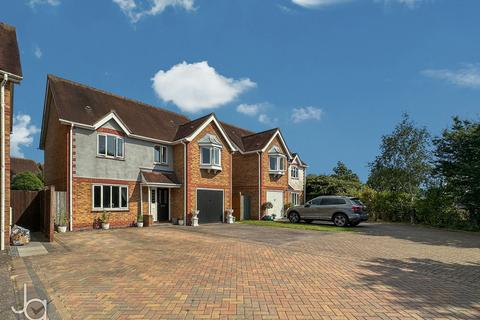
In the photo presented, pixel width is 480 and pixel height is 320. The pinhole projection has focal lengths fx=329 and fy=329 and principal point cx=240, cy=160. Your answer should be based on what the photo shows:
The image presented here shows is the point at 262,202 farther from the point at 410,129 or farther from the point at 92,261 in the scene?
the point at 92,261

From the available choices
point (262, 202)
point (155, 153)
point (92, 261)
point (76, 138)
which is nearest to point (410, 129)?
point (262, 202)

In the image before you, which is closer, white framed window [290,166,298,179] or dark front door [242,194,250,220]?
dark front door [242,194,250,220]

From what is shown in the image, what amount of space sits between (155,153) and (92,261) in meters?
13.3

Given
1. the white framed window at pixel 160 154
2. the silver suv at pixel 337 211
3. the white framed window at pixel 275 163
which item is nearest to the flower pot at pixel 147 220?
the white framed window at pixel 160 154

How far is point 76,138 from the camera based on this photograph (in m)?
17.7

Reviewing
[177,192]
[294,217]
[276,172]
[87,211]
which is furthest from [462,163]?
[87,211]

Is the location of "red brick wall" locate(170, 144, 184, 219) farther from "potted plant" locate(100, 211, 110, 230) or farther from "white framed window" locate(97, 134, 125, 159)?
"potted plant" locate(100, 211, 110, 230)

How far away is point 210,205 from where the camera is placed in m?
23.3

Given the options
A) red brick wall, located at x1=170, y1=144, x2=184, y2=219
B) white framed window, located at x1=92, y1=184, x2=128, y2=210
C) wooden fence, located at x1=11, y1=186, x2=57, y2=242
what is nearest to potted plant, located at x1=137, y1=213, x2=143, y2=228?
white framed window, located at x1=92, y1=184, x2=128, y2=210

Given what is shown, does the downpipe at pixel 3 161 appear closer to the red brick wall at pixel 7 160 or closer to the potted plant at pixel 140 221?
the red brick wall at pixel 7 160

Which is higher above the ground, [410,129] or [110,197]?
[410,129]

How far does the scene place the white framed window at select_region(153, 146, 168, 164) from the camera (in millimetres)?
Answer: 21922

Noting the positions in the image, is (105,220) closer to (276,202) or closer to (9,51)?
(9,51)

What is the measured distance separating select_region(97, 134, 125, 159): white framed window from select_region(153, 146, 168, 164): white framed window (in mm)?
2557
